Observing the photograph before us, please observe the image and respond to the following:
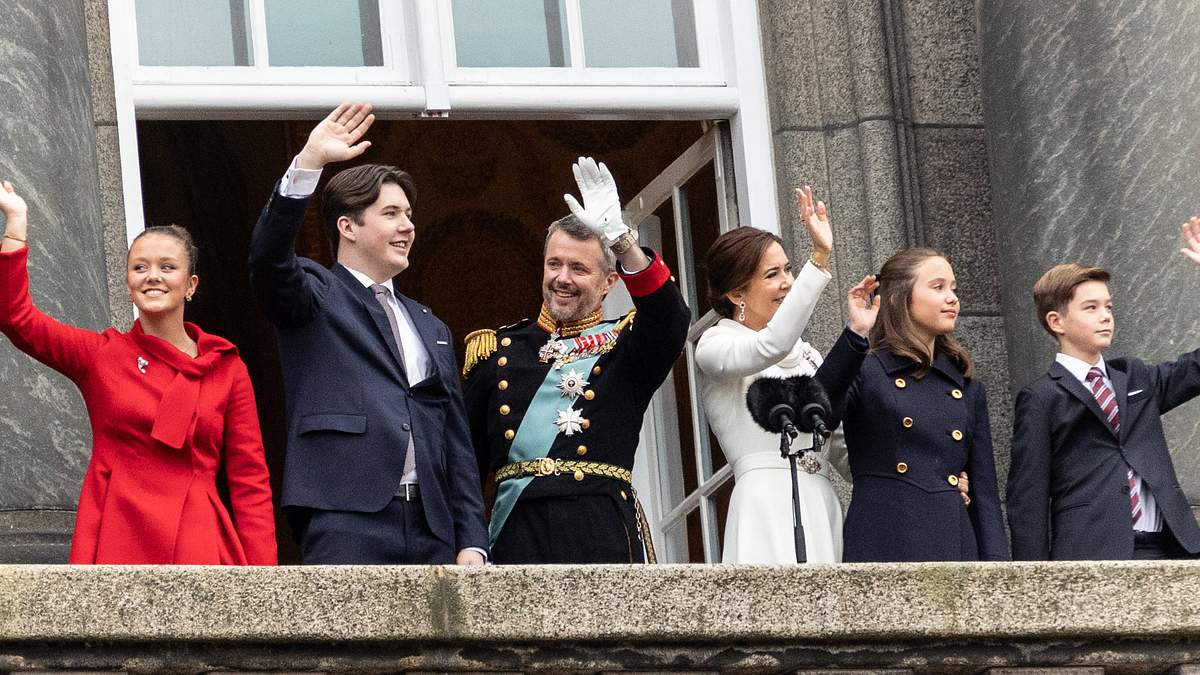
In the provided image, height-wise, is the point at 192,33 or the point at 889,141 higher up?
the point at 192,33

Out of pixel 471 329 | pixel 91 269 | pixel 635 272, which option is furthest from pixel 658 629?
pixel 471 329

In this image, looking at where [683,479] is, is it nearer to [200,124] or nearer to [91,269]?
[91,269]

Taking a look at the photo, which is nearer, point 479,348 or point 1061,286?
point 479,348

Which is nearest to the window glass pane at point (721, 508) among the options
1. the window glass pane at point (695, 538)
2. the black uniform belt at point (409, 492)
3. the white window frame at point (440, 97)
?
the window glass pane at point (695, 538)

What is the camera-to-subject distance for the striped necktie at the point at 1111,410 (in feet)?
21.3

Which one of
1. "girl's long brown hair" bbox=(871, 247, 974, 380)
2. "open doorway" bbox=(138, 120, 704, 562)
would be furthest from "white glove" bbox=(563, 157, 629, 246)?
"open doorway" bbox=(138, 120, 704, 562)

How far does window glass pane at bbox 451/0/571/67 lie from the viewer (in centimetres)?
817

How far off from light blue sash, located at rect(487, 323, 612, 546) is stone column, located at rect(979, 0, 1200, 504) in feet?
6.47

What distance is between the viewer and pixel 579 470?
6.39 metres

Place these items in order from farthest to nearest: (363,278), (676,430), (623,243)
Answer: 1. (676,430)
2. (363,278)
3. (623,243)

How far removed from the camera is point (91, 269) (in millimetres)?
6914

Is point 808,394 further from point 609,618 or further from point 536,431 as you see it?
point 609,618

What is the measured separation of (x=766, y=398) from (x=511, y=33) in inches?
103

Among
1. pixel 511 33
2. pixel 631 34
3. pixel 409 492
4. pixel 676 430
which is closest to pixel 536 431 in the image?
pixel 409 492
